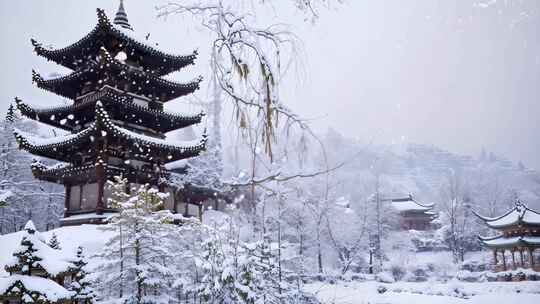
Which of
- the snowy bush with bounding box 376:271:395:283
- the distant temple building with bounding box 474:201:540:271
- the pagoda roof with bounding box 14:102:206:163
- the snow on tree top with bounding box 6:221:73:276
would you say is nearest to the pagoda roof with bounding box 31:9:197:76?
the pagoda roof with bounding box 14:102:206:163

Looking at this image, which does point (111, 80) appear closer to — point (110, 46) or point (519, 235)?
point (110, 46)

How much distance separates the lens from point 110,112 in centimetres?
1616

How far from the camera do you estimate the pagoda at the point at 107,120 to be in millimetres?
15055

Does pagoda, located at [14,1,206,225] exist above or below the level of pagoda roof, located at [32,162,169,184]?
above

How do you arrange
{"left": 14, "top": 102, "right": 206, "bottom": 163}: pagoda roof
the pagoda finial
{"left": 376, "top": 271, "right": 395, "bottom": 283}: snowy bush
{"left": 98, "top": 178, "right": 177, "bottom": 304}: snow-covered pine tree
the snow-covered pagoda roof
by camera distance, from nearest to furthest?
{"left": 98, "top": 178, "right": 177, "bottom": 304}: snow-covered pine tree
{"left": 14, "top": 102, "right": 206, "bottom": 163}: pagoda roof
the pagoda finial
{"left": 376, "top": 271, "right": 395, "bottom": 283}: snowy bush
the snow-covered pagoda roof

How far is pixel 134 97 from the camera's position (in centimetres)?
1686

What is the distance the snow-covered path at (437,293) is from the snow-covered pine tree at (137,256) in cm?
1305

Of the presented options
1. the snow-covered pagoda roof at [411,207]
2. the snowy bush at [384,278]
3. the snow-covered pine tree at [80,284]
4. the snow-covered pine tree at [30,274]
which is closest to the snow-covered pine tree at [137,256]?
the snow-covered pine tree at [80,284]

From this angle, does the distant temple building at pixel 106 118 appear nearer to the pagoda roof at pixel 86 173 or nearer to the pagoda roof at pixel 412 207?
the pagoda roof at pixel 86 173

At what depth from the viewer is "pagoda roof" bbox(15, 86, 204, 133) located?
15614mm

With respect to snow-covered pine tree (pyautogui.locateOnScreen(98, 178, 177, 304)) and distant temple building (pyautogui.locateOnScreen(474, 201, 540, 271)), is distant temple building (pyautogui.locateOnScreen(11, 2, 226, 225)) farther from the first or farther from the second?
distant temple building (pyautogui.locateOnScreen(474, 201, 540, 271))

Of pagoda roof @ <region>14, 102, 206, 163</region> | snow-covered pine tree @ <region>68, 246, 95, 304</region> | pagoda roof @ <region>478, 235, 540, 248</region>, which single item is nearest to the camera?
snow-covered pine tree @ <region>68, 246, 95, 304</region>

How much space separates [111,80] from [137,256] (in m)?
8.43

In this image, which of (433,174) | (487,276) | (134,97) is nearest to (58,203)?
(134,97)
